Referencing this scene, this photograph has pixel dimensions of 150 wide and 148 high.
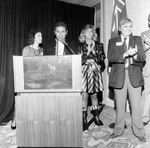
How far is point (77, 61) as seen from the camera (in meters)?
1.21

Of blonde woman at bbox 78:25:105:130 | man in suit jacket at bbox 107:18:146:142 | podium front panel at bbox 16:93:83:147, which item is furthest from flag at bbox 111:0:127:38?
podium front panel at bbox 16:93:83:147

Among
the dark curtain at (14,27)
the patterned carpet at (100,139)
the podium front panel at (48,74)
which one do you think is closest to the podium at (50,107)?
the podium front panel at (48,74)

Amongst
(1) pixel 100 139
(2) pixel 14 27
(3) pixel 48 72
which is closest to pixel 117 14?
(2) pixel 14 27

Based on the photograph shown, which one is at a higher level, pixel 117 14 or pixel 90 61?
pixel 117 14

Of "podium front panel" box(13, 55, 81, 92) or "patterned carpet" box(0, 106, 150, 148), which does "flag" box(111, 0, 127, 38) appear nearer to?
"patterned carpet" box(0, 106, 150, 148)

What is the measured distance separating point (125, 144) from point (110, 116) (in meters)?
1.16

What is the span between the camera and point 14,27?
339cm

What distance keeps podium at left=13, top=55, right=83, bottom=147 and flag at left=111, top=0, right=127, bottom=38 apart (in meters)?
2.52

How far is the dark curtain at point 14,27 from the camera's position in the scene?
3.29 m

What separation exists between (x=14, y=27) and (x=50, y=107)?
2.68 meters

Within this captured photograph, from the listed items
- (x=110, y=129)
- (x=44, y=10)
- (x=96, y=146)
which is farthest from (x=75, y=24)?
(x=96, y=146)

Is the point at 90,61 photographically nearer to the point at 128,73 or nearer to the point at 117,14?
the point at 128,73

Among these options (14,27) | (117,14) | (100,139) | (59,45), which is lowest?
(100,139)

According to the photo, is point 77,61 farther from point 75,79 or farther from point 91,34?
point 91,34
